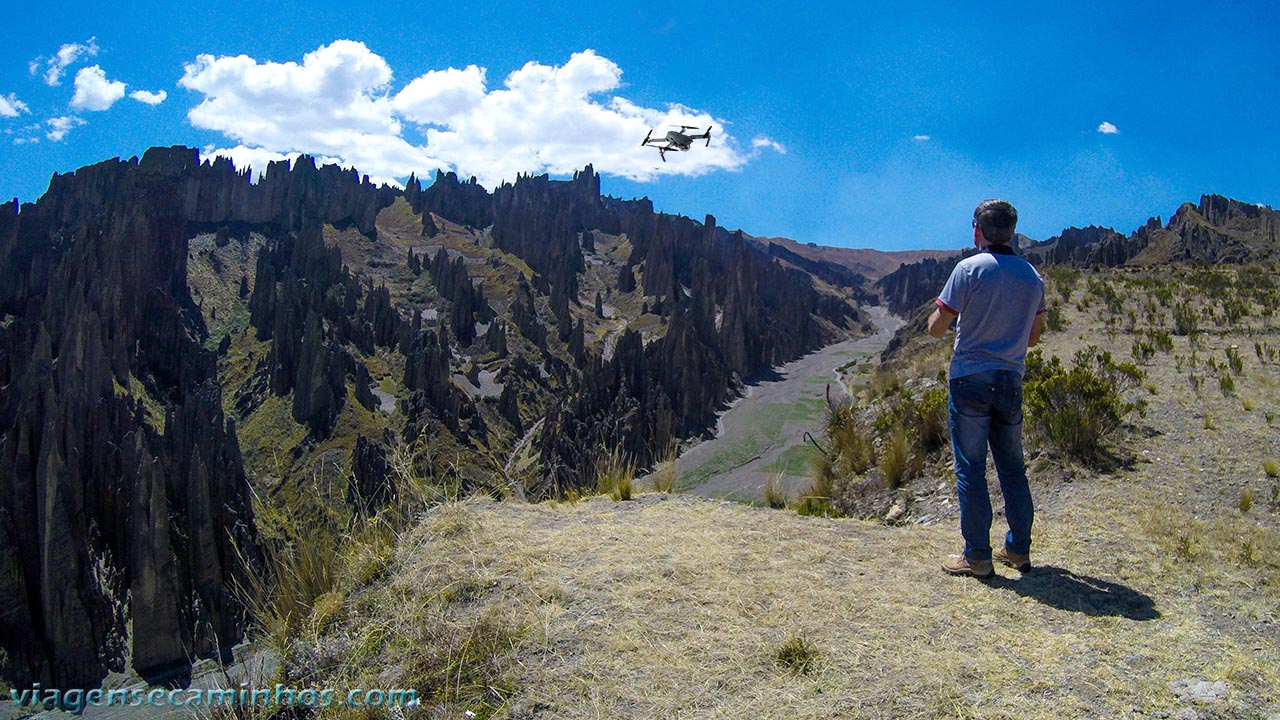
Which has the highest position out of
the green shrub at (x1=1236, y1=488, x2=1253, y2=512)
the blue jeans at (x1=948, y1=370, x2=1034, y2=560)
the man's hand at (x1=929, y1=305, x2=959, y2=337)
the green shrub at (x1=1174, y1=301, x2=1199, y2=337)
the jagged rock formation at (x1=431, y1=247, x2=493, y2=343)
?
the jagged rock formation at (x1=431, y1=247, x2=493, y2=343)

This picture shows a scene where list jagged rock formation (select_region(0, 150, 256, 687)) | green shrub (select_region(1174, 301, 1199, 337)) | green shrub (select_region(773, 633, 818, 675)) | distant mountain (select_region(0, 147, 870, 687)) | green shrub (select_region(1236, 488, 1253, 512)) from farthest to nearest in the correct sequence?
1. distant mountain (select_region(0, 147, 870, 687))
2. jagged rock formation (select_region(0, 150, 256, 687))
3. green shrub (select_region(1174, 301, 1199, 337))
4. green shrub (select_region(1236, 488, 1253, 512))
5. green shrub (select_region(773, 633, 818, 675))

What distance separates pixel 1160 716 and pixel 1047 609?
4.08 ft

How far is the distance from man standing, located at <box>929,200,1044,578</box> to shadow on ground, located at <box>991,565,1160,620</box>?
6.8 inches

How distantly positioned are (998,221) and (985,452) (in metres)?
1.62

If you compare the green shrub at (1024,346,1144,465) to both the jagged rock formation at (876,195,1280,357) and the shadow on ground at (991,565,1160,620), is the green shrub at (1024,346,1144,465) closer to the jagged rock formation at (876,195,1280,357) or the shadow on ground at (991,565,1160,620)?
the shadow on ground at (991,565,1160,620)

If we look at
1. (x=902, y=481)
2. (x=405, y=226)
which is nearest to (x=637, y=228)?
(x=405, y=226)

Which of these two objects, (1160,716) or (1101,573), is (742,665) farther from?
(1101,573)

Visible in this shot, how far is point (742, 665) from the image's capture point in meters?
4.14

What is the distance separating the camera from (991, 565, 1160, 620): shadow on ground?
4.80 m

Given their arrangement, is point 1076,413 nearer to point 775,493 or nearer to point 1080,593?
point 775,493

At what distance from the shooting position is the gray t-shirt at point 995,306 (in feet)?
17.6

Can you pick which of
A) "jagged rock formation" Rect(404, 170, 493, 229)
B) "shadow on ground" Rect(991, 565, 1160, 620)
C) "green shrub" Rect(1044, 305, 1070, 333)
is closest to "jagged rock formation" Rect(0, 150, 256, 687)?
"green shrub" Rect(1044, 305, 1070, 333)

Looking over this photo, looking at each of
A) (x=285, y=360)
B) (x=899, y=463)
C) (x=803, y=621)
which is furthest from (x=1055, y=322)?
Result: (x=285, y=360)

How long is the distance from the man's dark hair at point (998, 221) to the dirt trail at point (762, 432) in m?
36.4
